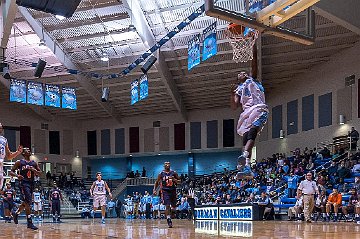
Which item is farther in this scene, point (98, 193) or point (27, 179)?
point (98, 193)

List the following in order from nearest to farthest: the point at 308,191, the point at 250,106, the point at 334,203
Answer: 1. the point at 250,106
2. the point at 308,191
3. the point at 334,203

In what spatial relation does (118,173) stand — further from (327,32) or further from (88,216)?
(327,32)

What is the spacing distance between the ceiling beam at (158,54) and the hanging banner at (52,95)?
16.3 ft

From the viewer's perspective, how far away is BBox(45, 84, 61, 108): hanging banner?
86.8ft

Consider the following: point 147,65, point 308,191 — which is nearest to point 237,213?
point 308,191

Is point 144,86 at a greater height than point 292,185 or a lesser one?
greater

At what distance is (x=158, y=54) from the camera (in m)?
28.6

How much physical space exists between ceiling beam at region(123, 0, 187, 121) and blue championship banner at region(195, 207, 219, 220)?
1259 cm

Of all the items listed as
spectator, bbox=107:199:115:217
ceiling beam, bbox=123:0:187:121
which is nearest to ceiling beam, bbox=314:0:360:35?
ceiling beam, bbox=123:0:187:121

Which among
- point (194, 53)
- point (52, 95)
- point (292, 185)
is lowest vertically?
point (292, 185)

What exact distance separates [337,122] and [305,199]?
12340 millimetres

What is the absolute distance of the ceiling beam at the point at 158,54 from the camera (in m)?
24.7

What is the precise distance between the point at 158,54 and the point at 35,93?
6680 mm

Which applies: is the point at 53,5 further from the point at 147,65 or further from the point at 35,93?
the point at 35,93
